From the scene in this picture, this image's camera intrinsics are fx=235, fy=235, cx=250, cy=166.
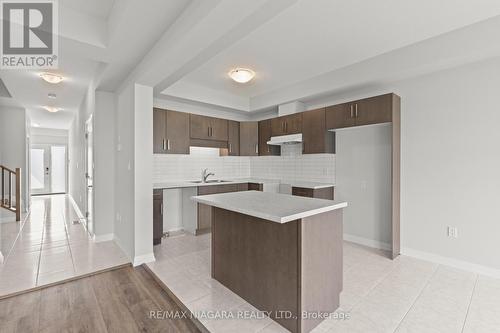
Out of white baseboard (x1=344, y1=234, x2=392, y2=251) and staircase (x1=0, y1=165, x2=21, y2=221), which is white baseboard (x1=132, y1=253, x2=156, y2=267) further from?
staircase (x1=0, y1=165, x2=21, y2=221)

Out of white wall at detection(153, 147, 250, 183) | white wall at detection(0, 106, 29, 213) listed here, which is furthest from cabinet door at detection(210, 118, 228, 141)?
white wall at detection(0, 106, 29, 213)

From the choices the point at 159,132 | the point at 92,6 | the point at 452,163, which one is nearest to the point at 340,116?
the point at 452,163

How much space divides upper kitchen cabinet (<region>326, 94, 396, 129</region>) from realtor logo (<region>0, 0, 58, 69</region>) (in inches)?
135

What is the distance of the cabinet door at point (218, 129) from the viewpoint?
4.54 meters

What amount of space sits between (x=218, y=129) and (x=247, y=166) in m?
1.25

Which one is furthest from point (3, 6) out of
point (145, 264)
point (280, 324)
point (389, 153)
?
point (389, 153)

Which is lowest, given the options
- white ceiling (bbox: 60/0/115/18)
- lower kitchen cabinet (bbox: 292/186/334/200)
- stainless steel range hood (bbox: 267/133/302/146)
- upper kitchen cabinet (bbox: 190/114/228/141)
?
lower kitchen cabinet (bbox: 292/186/334/200)

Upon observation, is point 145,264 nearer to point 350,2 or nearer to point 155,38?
point 155,38

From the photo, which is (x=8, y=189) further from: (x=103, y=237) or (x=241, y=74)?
(x=241, y=74)

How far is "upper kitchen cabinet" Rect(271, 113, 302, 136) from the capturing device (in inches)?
163

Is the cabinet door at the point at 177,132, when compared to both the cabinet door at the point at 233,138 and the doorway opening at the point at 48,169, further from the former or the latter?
the doorway opening at the point at 48,169

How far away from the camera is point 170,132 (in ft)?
13.2

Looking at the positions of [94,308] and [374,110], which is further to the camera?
[374,110]

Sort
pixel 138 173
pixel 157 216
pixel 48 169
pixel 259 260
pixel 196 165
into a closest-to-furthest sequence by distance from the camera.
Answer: pixel 259 260 < pixel 138 173 < pixel 157 216 < pixel 196 165 < pixel 48 169
